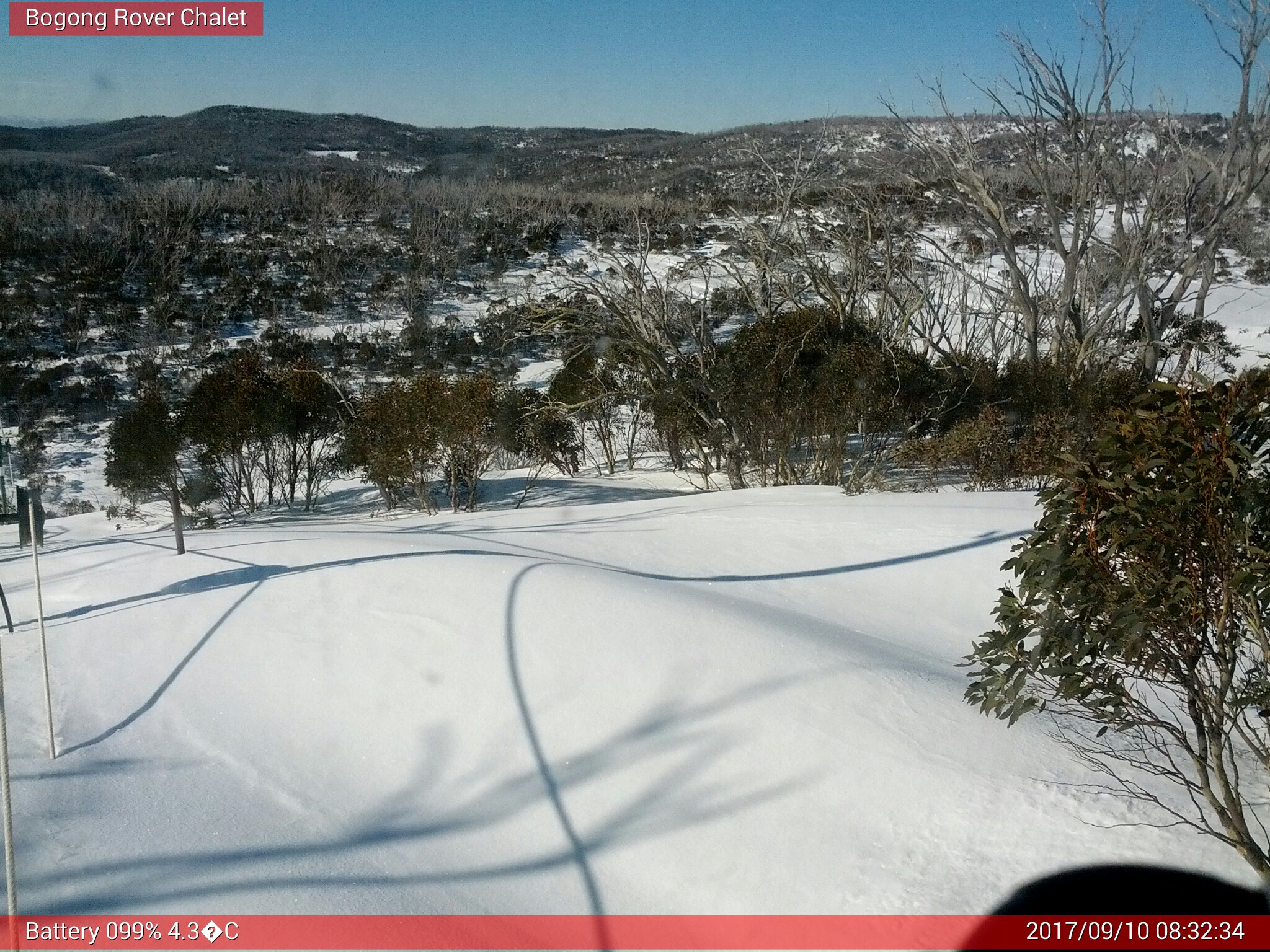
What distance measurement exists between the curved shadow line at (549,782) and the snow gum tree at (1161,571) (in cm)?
168

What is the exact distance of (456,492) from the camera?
50.0 ft

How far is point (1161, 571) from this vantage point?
9.78 feet

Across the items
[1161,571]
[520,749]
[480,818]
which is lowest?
[480,818]

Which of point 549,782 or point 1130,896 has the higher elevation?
point 1130,896

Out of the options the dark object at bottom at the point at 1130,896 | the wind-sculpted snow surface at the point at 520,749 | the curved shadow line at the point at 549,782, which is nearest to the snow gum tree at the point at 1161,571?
the dark object at bottom at the point at 1130,896

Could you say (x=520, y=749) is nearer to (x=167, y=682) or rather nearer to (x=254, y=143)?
(x=167, y=682)

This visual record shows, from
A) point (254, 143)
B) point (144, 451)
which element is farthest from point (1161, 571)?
point (254, 143)

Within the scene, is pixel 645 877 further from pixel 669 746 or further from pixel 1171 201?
pixel 1171 201

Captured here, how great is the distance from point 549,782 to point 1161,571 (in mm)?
2754

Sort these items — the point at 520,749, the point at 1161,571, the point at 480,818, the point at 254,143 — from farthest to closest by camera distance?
the point at 254,143, the point at 520,749, the point at 480,818, the point at 1161,571

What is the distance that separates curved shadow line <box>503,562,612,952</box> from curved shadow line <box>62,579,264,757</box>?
5.83ft

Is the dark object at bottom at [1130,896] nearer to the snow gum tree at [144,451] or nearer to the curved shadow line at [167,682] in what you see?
the curved shadow line at [167,682]

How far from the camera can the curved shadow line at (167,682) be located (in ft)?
15.8

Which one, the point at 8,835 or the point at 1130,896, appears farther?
the point at 1130,896
